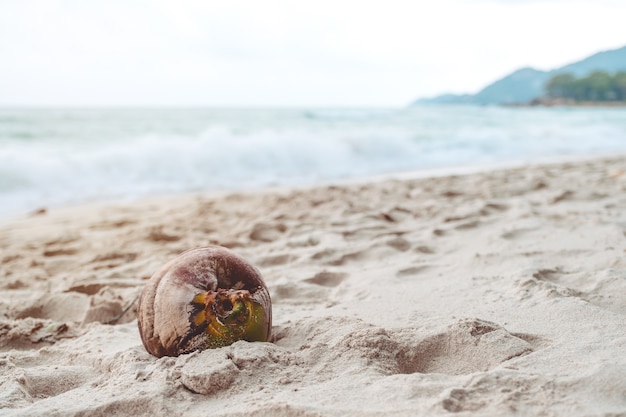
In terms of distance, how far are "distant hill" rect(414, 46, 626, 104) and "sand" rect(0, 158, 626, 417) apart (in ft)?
328

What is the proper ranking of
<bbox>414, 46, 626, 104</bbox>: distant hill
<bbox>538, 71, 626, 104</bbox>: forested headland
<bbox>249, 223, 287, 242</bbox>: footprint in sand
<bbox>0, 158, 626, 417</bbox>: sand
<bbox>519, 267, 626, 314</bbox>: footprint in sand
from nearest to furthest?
<bbox>0, 158, 626, 417</bbox>: sand → <bbox>519, 267, 626, 314</bbox>: footprint in sand → <bbox>249, 223, 287, 242</bbox>: footprint in sand → <bbox>538, 71, 626, 104</bbox>: forested headland → <bbox>414, 46, 626, 104</bbox>: distant hill

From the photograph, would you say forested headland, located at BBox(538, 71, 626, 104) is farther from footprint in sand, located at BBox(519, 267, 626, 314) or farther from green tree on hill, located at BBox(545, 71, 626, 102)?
footprint in sand, located at BBox(519, 267, 626, 314)

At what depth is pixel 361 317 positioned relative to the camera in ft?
6.15

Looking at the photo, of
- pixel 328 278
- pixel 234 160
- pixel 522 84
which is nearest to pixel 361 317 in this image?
pixel 328 278

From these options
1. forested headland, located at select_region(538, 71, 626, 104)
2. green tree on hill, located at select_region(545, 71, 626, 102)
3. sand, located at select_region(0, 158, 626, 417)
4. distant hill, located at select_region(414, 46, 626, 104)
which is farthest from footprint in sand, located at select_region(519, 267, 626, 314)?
distant hill, located at select_region(414, 46, 626, 104)

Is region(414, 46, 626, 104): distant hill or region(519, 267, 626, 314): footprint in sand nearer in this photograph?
region(519, 267, 626, 314): footprint in sand

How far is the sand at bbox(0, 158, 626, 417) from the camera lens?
1271mm

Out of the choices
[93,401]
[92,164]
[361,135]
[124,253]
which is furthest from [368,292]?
[361,135]

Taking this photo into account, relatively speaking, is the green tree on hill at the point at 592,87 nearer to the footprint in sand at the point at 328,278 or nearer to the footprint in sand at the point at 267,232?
the footprint in sand at the point at 267,232

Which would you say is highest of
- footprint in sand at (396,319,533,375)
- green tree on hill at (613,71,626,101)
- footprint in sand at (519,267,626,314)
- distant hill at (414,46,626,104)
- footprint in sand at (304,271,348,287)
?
distant hill at (414,46,626,104)

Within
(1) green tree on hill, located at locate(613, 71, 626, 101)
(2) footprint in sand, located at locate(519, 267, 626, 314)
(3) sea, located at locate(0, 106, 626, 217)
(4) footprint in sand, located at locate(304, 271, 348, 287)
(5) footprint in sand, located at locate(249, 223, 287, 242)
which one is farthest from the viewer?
(1) green tree on hill, located at locate(613, 71, 626, 101)

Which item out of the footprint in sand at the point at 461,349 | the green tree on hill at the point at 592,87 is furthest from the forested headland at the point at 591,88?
the footprint in sand at the point at 461,349

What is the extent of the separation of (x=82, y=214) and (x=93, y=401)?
161 inches

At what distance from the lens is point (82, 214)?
5.08 metres
